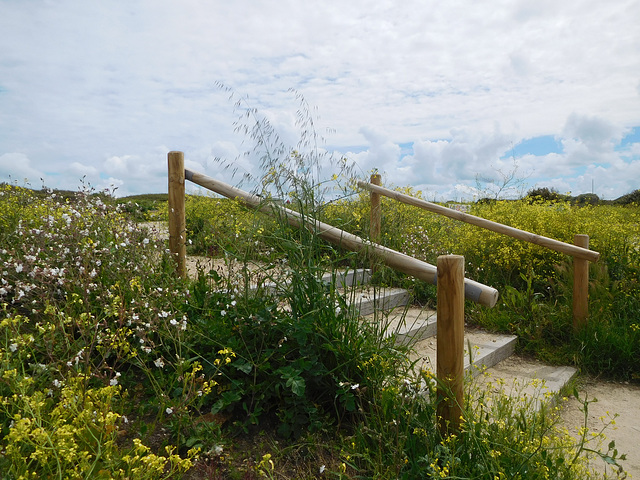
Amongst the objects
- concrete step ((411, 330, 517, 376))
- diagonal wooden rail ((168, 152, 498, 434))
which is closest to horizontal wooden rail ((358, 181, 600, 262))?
concrete step ((411, 330, 517, 376))

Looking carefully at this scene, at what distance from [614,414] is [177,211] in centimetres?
350

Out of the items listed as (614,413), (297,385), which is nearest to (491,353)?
(614,413)

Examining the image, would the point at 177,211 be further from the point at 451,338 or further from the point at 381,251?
the point at 451,338

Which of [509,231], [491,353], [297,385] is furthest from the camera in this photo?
[509,231]

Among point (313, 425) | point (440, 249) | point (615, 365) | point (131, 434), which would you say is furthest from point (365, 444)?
point (440, 249)

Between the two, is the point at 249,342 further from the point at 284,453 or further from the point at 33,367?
the point at 33,367

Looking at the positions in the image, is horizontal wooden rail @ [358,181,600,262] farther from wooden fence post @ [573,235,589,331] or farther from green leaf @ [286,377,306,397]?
green leaf @ [286,377,306,397]

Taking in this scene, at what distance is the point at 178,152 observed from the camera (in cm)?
414

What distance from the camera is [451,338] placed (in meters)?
2.56

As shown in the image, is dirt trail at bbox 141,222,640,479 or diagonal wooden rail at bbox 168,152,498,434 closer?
diagonal wooden rail at bbox 168,152,498,434

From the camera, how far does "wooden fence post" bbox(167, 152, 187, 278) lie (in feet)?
13.2

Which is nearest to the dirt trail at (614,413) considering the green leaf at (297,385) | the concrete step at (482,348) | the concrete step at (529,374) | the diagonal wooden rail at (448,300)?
the concrete step at (529,374)

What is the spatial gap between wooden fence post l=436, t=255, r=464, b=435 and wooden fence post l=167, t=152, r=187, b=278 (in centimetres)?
228

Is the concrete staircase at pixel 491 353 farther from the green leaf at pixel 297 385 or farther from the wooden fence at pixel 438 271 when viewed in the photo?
the green leaf at pixel 297 385
